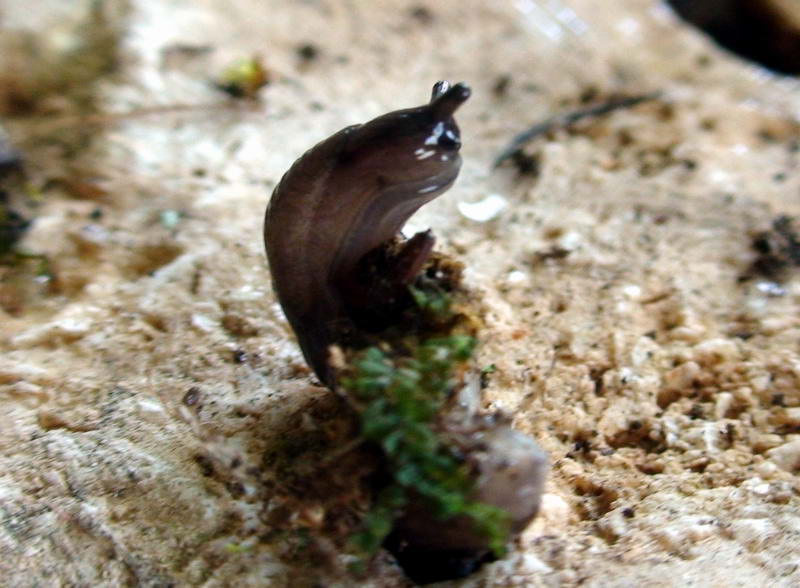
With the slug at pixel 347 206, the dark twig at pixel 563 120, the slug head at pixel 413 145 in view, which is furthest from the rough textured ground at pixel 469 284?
the slug head at pixel 413 145

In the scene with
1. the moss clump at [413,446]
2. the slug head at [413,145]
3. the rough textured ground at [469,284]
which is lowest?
the rough textured ground at [469,284]

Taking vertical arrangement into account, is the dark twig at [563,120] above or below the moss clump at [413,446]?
below

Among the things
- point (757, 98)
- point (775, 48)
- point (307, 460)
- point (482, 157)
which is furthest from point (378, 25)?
point (307, 460)

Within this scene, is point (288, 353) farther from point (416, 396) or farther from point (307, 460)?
point (416, 396)

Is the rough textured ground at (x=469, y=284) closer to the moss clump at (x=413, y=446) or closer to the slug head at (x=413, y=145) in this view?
the moss clump at (x=413, y=446)

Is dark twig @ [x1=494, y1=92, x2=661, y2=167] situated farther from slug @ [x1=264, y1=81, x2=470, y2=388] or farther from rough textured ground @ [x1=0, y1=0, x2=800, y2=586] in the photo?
slug @ [x1=264, y1=81, x2=470, y2=388]

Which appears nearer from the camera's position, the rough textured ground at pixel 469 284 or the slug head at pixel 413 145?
the slug head at pixel 413 145

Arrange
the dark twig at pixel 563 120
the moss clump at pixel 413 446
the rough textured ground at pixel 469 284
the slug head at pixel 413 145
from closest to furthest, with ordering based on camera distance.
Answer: the moss clump at pixel 413 446 → the slug head at pixel 413 145 → the rough textured ground at pixel 469 284 → the dark twig at pixel 563 120
